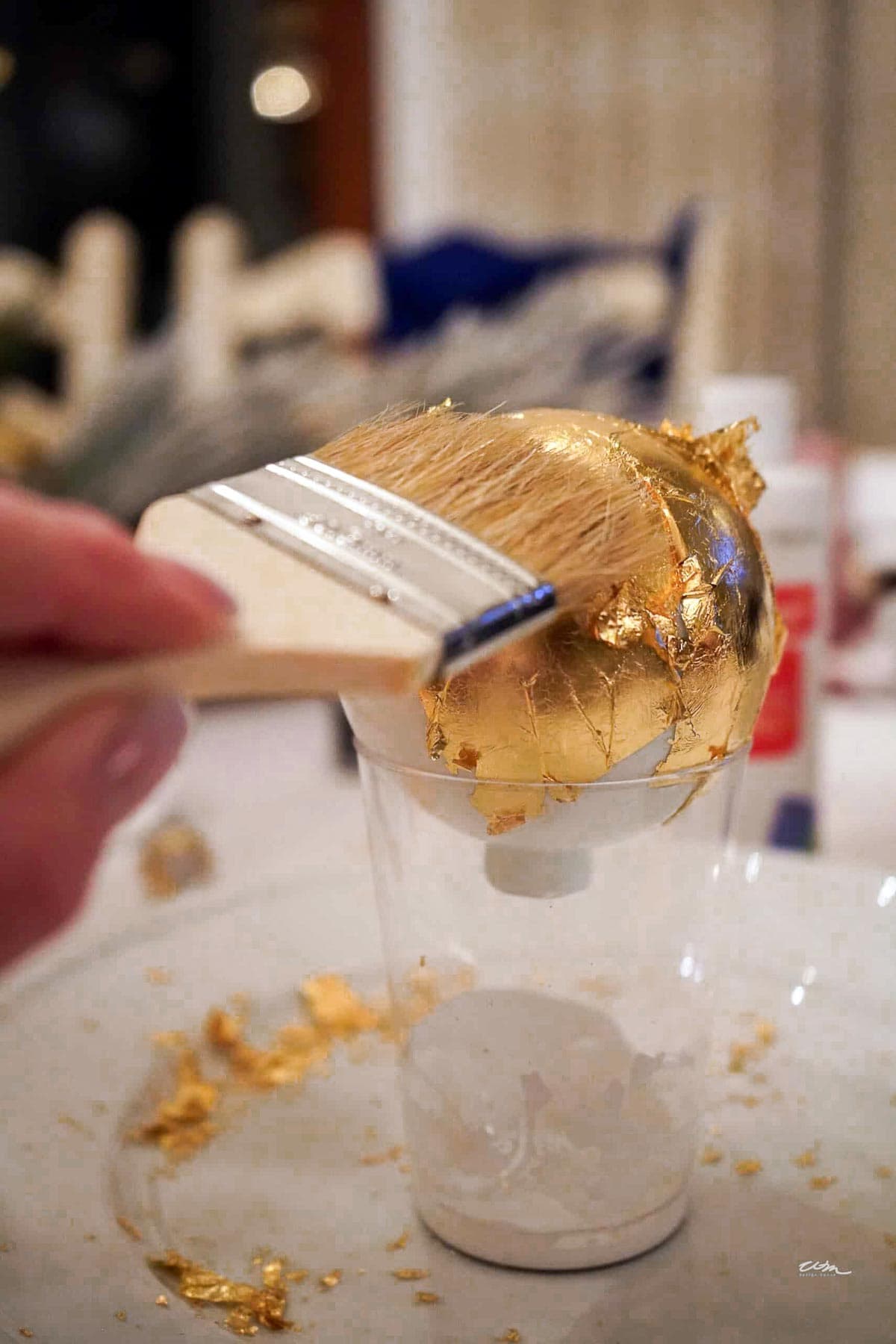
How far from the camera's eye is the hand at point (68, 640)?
0.18 meters

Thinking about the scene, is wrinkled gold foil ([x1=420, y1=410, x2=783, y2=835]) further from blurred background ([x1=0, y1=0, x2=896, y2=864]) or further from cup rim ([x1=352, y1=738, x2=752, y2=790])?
blurred background ([x1=0, y1=0, x2=896, y2=864])

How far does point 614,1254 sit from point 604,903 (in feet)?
0.29

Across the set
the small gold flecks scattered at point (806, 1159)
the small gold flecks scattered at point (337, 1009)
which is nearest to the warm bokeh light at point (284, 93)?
the small gold flecks scattered at point (337, 1009)

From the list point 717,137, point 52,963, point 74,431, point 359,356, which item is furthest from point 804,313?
point 52,963

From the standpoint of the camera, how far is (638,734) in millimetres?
271

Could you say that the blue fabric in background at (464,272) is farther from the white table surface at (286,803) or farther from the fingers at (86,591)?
the fingers at (86,591)

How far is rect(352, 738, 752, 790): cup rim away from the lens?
0.27m

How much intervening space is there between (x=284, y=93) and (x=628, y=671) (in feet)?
9.39

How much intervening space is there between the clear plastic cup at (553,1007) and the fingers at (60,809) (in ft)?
0.33

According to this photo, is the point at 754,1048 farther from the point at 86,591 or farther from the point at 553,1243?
the point at 86,591

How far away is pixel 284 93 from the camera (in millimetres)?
2754

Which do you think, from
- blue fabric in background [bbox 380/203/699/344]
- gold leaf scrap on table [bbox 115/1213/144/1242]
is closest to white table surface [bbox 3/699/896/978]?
gold leaf scrap on table [bbox 115/1213/144/1242]

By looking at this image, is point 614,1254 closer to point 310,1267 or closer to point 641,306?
point 310,1267
